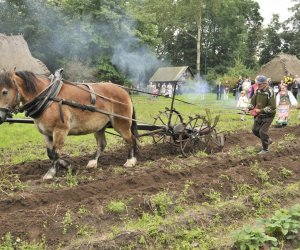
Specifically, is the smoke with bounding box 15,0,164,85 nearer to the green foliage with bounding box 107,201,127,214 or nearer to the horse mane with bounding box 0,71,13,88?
the horse mane with bounding box 0,71,13,88

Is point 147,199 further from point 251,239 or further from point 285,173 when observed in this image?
point 285,173

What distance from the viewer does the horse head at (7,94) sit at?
6699 mm

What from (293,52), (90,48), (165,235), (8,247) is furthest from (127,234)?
(293,52)

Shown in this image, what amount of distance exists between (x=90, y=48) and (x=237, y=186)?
2739 centimetres

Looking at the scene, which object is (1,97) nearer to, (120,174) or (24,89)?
(24,89)

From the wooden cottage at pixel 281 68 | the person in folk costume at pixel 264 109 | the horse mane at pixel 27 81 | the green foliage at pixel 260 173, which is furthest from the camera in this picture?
the wooden cottage at pixel 281 68

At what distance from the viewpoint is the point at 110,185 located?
6.82m

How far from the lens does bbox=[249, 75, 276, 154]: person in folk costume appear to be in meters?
9.37

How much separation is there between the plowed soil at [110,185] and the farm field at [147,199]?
0.04 ft

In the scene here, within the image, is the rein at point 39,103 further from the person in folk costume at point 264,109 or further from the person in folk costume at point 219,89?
the person in folk costume at point 219,89

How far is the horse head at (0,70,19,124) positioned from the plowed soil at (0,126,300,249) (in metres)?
1.18

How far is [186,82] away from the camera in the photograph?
147 feet

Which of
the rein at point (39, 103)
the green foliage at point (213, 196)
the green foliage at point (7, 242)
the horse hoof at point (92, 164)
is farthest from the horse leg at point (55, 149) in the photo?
the green foliage at point (213, 196)

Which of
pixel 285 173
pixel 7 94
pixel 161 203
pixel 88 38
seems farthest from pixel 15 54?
pixel 161 203
